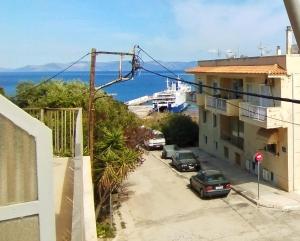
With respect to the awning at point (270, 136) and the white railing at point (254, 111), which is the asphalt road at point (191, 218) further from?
the white railing at point (254, 111)

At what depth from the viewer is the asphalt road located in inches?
706

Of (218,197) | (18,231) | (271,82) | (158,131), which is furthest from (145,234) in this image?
(158,131)

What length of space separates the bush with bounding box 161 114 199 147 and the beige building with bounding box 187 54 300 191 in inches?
317

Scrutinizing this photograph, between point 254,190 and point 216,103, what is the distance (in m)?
8.34

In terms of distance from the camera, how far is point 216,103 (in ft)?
101

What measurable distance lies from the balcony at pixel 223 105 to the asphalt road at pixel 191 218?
5.57m

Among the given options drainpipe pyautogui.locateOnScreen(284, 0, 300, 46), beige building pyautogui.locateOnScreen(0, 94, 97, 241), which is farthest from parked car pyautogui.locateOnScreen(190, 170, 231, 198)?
drainpipe pyautogui.locateOnScreen(284, 0, 300, 46)

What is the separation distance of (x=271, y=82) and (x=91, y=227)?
20257 mm

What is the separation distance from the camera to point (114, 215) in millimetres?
21078

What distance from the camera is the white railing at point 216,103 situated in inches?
1152

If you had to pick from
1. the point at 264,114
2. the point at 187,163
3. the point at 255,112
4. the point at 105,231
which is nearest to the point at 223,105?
the point at 187,163

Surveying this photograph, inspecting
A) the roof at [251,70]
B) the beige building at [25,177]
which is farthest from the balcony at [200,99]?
the beige building at [25,177]

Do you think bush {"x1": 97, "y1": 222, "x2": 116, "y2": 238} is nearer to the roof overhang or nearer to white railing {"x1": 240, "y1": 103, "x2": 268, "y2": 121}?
white railing {"x1": 240, "y1": 103, "x2": 268, "y2": 121}

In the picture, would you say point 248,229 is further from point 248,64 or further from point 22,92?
point 22,92
